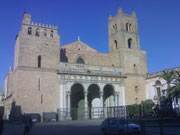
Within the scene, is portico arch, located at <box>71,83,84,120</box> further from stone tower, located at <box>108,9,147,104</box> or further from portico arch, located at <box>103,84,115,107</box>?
stone tower, located at <box>108,9,147,104</box>

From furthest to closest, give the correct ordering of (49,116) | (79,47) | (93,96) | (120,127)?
(79,47) → (93,96) → (49,116) → (120,127)

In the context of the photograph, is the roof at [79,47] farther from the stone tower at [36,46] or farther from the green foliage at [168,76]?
the green foliage at [168,76]

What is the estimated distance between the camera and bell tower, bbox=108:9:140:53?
36844mm

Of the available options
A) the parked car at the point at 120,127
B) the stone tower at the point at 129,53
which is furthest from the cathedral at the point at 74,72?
the parked car at the point at 120,127

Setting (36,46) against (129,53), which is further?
(129,53)

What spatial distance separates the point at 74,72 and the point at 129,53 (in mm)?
10583

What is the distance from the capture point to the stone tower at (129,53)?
35.2 m

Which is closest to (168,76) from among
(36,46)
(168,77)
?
(168,77)

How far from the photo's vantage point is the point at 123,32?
37000mm

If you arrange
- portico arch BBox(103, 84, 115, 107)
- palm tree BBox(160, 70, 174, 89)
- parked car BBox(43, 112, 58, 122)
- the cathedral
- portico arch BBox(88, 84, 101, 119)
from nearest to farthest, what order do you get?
parked car BBox(43, 112, 58, 122), the cathedral, palm tree BBox(160, 70, 174, 89), portico arch BBox(88, 84, 101, 119), portico arch BBox(103, 84, 115, 107)

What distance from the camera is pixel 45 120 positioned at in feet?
87.7

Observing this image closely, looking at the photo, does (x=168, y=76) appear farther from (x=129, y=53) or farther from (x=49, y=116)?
(x=49, y=116)

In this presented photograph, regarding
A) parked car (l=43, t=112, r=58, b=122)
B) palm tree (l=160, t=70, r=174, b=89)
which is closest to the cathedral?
parked car (l=43, t=112, r=58, b=122)

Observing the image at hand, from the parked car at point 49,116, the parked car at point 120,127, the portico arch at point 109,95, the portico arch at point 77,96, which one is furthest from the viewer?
the portico arch at point 109,95
